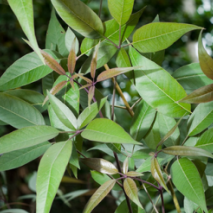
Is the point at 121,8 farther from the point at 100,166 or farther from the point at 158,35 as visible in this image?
the point at 100,166

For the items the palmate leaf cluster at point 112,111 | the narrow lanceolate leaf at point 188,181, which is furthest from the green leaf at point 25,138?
the narrow lanceolate leaf at point 188,181

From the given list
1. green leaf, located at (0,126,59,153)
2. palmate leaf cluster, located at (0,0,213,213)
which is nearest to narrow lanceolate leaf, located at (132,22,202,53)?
palmate leaf cluster, located at (0,0,213,213)

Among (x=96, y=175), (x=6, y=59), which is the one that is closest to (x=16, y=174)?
(x=6, y=59)

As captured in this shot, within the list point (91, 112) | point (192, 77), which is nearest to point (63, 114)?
point (91, 112)

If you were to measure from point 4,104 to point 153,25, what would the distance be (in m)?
0.15

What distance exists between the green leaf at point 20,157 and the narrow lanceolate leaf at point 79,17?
0.12 meters

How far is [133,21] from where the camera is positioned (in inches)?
9.6

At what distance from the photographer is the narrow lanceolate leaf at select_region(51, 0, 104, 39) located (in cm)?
20

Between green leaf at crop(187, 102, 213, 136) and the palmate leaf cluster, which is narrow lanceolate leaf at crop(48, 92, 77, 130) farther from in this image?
green leaf at crop(187, 102, 213, 136)

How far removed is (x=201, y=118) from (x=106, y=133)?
0.09m

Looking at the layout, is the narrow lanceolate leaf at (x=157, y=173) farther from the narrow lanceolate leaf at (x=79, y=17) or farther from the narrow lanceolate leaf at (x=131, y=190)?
the narrow lanceolate leaf at (x=79, y=17)

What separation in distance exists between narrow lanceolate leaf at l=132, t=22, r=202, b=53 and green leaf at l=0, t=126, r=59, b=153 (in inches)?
4.3

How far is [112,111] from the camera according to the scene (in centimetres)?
24

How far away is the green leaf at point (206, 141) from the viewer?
0.21m
